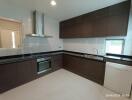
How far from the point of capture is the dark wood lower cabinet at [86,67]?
2541mm

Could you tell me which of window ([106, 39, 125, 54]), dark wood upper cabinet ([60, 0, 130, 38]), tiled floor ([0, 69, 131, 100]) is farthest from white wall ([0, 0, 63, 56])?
window ([106, 39, 125, 54])

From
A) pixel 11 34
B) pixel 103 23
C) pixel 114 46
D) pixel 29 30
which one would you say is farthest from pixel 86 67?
pixel 11 34

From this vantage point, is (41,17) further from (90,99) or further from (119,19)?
(90,99)

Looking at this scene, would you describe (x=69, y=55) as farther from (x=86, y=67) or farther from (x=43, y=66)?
(x=43, y=66)

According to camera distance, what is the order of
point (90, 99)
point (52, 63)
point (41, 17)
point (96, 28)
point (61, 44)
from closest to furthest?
point (90, 99) → point (96, 28) → point (41, 17) → point (52, 63) → point (61, 44)

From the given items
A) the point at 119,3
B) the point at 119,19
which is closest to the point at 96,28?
the point at 119,19

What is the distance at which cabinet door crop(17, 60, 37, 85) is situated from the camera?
7.79 ft

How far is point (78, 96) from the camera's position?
6.66ft

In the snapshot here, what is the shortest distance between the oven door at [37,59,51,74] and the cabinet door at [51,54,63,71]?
0.19 metres

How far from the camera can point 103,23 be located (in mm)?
2459

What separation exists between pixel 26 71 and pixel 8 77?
0.50 m

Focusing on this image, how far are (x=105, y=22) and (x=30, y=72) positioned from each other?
289 centimetres

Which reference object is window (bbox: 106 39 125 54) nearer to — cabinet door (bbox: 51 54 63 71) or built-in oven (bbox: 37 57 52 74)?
cabinet door (bbox: 51 54 63 71)

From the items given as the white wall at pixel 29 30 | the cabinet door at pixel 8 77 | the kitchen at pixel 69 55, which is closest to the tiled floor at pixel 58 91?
the kitchen at pixel 69 55
